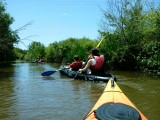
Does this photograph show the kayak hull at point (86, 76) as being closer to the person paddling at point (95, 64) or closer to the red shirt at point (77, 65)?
the person paddling at point (95, 64)

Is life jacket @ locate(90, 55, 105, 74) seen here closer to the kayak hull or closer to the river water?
the kayak hull

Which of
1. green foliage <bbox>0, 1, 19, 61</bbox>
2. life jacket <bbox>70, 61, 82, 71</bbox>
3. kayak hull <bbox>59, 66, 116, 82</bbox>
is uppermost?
green foliage <bbox>0, 1, 19, 61</bbox>

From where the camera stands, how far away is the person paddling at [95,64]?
1342 cm

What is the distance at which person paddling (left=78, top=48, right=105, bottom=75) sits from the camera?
13.4 m

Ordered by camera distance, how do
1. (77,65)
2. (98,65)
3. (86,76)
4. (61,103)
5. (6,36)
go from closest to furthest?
(61,103)
(98,65)
(86,76)
(77,65)
(6,36)

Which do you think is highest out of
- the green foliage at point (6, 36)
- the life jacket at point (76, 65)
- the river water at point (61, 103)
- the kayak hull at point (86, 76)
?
the green foliage at point (6, 36)

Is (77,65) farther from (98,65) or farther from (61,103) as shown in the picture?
(61,103)

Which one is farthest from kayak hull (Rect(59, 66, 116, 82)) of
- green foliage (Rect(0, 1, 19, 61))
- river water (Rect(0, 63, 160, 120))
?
green foliage (Rect(0, 1, 19, 61))

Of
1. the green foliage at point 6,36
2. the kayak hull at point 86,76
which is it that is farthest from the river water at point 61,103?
the green foliage at point 6,36

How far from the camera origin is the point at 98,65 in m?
13.6

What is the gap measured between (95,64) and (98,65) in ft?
0.49

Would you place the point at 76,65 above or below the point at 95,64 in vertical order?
below

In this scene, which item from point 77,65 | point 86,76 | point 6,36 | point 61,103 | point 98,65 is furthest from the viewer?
point 6,36

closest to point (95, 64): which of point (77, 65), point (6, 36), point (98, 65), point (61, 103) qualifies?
point (98, 65)
